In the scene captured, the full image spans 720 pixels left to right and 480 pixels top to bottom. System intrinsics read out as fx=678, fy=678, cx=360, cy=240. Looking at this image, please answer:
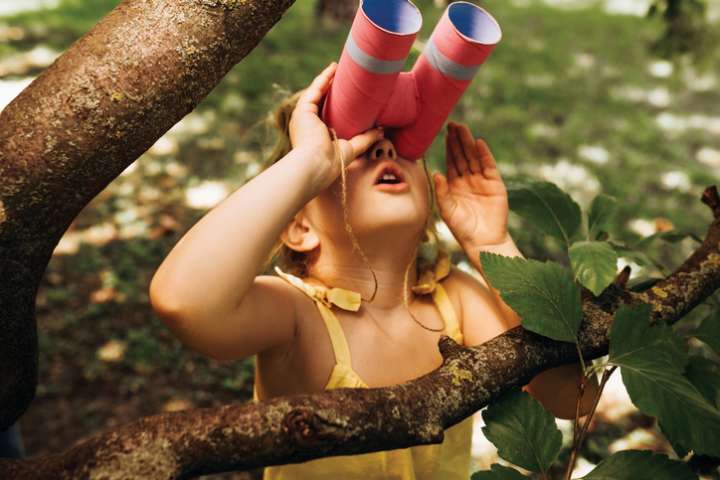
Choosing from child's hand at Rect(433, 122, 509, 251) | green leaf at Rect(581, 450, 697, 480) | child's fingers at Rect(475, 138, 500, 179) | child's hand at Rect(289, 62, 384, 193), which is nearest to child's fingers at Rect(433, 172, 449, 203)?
child's hand at Rect(433, 122, 509, 251)

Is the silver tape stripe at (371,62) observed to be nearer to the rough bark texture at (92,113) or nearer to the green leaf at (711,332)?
the rough bark texture at (92,113)

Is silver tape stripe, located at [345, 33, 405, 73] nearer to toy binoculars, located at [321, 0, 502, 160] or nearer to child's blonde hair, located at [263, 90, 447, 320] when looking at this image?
toy binoculars, located at [321, 0, 502, 160]

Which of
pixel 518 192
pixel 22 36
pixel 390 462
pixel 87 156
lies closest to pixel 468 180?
pixel 518 192

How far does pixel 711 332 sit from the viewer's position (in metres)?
1.38

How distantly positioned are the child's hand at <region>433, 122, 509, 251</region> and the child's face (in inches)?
4.0

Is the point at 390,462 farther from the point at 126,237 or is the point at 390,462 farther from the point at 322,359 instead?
the point at 126,237

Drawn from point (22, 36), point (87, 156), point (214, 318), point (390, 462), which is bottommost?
point (22, 36)

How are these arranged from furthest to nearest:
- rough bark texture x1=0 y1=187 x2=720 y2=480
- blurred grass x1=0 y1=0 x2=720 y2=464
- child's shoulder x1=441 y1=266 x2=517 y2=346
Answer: blurred grass x1=0 y1=0 x2=720 y2=464 → child's shoulder x1=441 y1=266 x2=517 y2=346 → rough bark texture x1=0 y1=187 x2=720 y2=480

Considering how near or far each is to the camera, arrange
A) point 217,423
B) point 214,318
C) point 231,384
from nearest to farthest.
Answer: point 217,423 → point 214,318 → point 231,384

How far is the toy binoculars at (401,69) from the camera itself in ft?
4.23

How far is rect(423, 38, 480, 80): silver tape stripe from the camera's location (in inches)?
55.7

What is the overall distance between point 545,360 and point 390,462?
1.57ft

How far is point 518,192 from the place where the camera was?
1.66 metres

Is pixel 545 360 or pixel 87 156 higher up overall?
pixel 87 156
